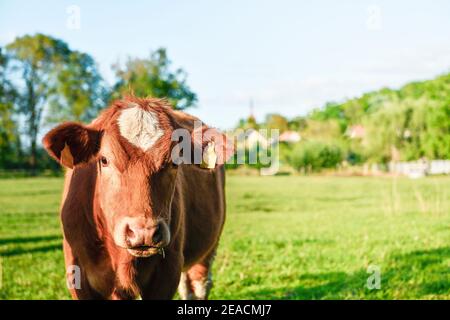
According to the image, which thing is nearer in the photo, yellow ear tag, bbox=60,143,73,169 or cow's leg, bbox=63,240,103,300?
yellow ear tag, bbox=60,143,73,169

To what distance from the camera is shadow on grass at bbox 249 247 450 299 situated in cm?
509

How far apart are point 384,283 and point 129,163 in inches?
159

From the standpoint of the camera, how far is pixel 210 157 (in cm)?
317

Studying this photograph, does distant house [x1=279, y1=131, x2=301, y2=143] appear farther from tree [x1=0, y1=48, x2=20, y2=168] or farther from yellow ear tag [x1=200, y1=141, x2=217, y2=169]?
yellow ear tag [x1=200, y1=141, x2=217, y2=169]

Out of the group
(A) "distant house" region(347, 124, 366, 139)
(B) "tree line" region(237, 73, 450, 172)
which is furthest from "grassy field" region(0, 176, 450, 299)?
(A) "distant house" region(347, 124, 366, 139)

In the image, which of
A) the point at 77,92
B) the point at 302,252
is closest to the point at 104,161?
the point at 302,252

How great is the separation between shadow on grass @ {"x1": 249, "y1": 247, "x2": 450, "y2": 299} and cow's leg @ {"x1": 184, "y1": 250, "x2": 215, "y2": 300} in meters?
0.68

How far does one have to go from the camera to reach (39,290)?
538 centimetres

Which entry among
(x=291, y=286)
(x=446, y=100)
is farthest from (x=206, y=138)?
(x=446, y=100)

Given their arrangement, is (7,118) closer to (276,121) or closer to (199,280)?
(199,280)

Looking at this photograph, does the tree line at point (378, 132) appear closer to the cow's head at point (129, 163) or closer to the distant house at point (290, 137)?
the distant house at point (290, 137)

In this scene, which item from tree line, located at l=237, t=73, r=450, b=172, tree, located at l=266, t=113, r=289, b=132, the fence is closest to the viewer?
tree line, located at l=237, t=73, r=450, b=172

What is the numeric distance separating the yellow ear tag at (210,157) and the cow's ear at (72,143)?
2.41 ft

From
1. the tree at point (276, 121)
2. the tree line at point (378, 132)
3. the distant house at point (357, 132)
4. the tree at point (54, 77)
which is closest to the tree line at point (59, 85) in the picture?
the tree at point (54, 77)
